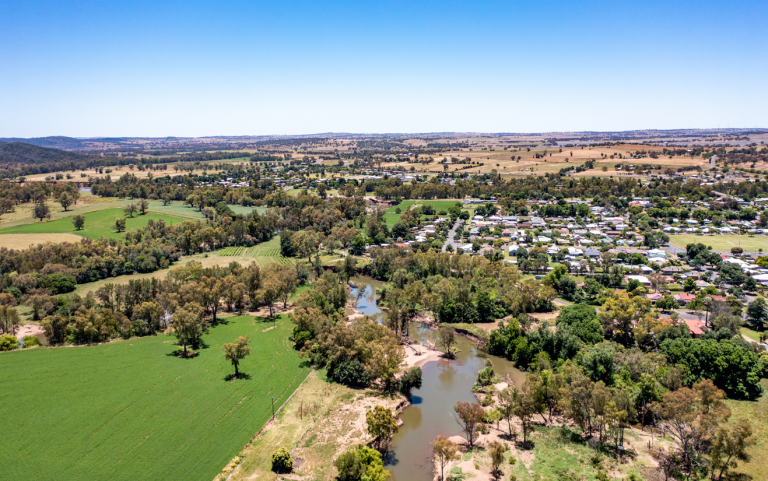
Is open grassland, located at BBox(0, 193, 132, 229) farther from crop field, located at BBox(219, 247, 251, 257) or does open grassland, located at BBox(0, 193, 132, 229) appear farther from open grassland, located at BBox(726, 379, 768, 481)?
open grassland, located at BBox(726, 379, 768, 481)

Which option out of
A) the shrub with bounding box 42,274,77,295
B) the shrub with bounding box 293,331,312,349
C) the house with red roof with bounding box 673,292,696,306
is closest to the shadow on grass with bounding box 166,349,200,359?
the shrub with bounding box 293,331,312,349

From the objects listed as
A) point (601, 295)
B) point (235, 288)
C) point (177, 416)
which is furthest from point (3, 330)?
point (601, 295)

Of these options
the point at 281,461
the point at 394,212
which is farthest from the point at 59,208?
the point at 281,461

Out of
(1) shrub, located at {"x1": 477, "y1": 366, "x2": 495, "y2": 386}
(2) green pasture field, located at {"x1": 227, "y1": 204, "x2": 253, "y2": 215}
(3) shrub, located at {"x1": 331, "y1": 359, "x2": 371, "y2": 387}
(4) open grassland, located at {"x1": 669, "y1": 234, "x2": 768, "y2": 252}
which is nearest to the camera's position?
(3) shrub, located at {"x1": 331, "y1": 359, "x2": 371, "y2": 387}

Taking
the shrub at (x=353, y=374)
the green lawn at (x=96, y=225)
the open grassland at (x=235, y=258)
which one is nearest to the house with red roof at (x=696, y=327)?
the shrub at (x=353, y=374)

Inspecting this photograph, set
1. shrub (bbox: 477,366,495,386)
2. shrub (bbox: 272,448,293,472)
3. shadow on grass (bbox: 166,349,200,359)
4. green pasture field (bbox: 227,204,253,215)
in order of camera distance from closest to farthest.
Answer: shrub (bbox: 272,448,293,472) < shrub (bbox: 477,366,495,386) < shadow on grass (bbox: 166,349,200,359) < green pasture field (bbox: 227,204,253,215)

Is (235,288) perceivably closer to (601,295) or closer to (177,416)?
(177,416)

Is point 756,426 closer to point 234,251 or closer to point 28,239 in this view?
point 234,251
